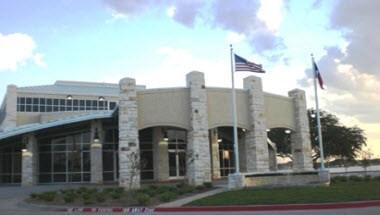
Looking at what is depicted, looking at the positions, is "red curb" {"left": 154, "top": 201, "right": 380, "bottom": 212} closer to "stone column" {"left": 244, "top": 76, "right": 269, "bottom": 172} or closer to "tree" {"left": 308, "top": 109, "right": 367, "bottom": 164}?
"stone column" {"left": 244, "top": 76, "right": 269, "bottom": 172}

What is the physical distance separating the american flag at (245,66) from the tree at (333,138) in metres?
32.3

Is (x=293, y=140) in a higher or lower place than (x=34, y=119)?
lower

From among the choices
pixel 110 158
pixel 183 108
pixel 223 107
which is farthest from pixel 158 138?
pixel 223 107

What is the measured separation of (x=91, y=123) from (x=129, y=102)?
321 inches

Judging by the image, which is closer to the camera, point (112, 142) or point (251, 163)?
point (251, 163)

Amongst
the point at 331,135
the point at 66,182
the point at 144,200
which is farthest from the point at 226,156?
the point at 144,200

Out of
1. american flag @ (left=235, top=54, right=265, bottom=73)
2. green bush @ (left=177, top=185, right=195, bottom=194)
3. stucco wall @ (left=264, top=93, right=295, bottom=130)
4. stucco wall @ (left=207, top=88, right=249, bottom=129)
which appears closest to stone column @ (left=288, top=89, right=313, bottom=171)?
stucco wall @ (left=264, top=93, right=295, bottom=130)

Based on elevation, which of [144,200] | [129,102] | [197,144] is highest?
[129,102]

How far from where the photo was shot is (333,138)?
210ft

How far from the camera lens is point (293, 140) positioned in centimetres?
4388

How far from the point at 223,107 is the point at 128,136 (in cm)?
759

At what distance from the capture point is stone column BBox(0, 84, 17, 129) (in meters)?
60.2

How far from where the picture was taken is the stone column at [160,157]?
42.7 metres

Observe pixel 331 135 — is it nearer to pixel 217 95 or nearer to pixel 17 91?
pixel 217 95
